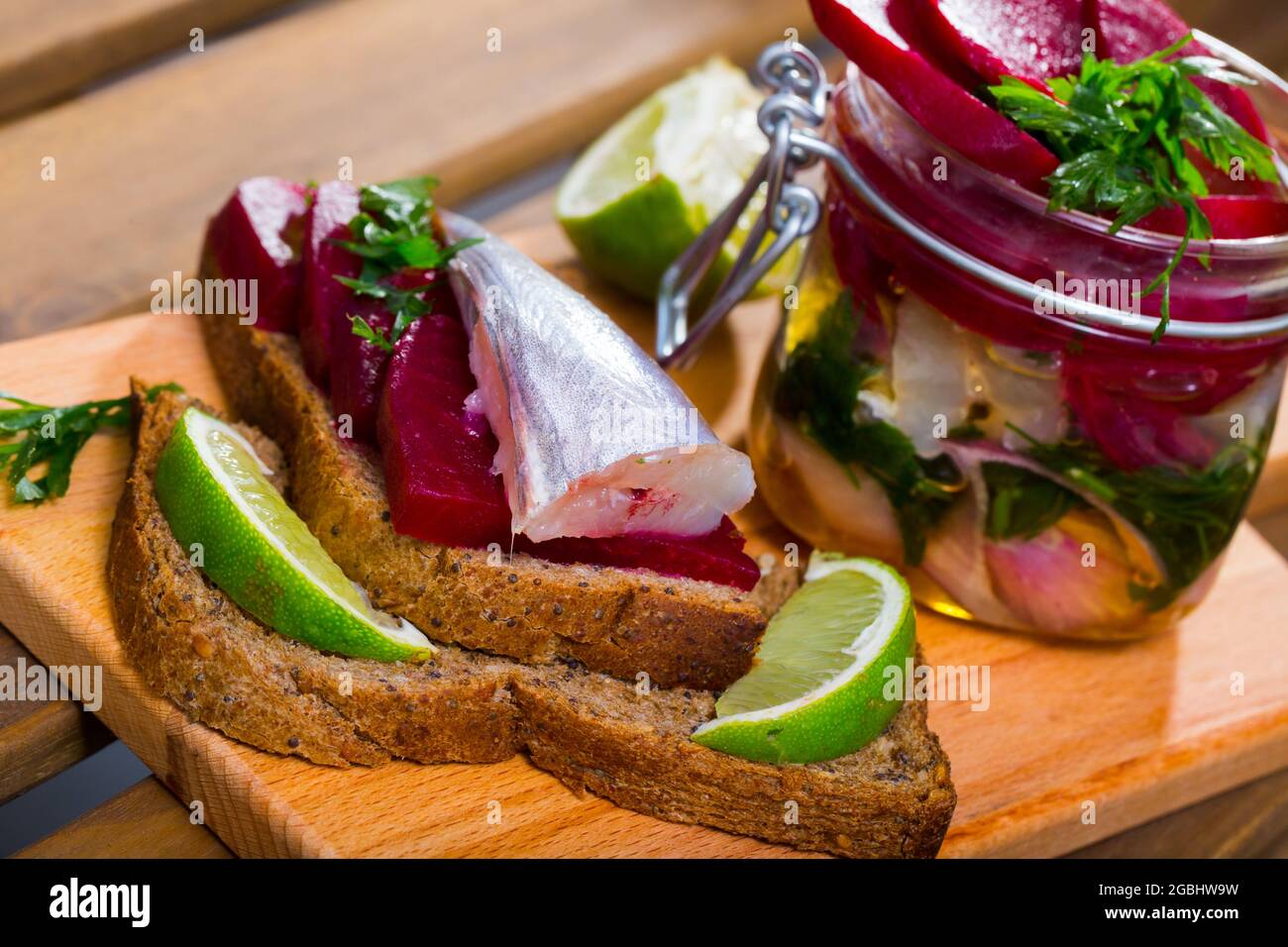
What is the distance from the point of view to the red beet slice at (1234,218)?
89.0 inches

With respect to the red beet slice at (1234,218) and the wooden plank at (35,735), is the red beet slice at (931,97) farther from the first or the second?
the wooden plank at (35,735)

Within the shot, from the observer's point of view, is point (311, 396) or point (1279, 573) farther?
point (1279, 573)

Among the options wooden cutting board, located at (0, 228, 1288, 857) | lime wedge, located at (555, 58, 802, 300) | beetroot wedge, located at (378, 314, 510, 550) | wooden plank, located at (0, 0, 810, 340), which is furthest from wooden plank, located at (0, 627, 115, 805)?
lime wedge, located at (555, 58, 802, 300)

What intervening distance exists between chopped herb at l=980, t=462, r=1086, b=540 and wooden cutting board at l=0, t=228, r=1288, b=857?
34 cm

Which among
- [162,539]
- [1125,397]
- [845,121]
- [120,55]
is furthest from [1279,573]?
[120,55]

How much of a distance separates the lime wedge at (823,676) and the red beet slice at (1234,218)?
0.75m

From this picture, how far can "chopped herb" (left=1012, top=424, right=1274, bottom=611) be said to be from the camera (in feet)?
7.89

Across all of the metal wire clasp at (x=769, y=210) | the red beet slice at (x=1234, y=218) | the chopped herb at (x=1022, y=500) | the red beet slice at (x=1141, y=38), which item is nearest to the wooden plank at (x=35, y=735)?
the metal wire clasp at (x=769, y=210)

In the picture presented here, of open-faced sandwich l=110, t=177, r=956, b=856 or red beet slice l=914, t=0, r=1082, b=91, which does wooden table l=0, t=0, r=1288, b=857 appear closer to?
open-faced sandwich l=110, t=177, r=956, b=856

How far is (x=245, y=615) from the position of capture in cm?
220
